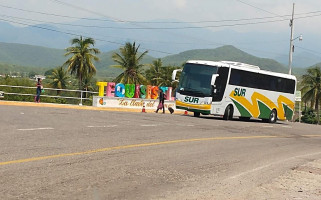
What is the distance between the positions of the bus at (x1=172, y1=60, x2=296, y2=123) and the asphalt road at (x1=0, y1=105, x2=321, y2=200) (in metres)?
12.5

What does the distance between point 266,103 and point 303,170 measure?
23225 mm

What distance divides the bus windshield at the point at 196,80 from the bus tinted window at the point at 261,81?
1816mm

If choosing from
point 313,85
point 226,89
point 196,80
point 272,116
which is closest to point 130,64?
point 313,85

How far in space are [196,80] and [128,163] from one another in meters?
20.3

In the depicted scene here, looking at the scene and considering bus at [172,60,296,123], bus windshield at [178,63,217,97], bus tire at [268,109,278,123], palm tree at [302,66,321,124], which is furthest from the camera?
palm tree at [302,66,321,124]

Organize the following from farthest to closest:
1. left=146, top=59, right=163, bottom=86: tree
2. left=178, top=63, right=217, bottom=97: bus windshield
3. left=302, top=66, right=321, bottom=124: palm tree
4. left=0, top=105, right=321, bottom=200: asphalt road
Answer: left=146, top=59, right=163, bottom=86: tree, left=302, top=66, right=321, bottom=124: palm tree, left=178, top=63, right=217, bottom=97: bus windshield, left=0, top=105, right=321, bottom=200: asphalt road

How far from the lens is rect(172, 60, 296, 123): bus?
97.2ft

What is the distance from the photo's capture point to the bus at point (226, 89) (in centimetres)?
2964

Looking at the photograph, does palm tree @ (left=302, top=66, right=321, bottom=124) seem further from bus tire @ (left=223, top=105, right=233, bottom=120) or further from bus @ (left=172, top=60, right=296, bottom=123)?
bus tire @ (left=223, top=105, right=233, bottom=120)

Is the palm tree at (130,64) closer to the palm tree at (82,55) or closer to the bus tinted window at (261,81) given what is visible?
the palm tree at (82,55)

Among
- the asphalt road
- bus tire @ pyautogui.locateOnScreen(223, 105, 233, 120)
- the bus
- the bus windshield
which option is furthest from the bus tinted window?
the asphalt road

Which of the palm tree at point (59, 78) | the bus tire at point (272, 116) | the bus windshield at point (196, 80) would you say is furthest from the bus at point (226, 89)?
the palm tree at point (59, 78)

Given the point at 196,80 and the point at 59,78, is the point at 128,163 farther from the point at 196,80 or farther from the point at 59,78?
the point at 59,78

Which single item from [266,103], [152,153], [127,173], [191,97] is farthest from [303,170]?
[266,103]
